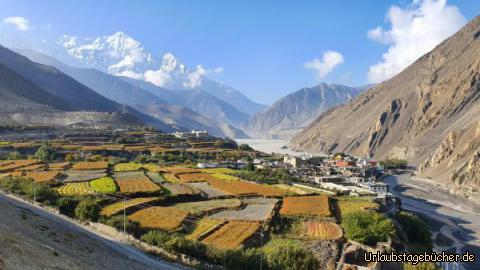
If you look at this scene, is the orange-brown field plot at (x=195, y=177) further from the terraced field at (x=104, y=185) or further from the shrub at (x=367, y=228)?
the shrub at (x=367, y=228)

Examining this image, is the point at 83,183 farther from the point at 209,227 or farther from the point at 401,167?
the point at 401,167

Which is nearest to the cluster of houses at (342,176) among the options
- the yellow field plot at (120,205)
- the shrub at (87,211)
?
the yellow field plot at (120,205)

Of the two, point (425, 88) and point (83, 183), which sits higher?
point (425, 88)

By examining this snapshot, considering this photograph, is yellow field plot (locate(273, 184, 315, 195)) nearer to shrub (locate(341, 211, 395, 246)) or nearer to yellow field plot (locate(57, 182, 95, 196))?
shrub (locate(341, 211, 395, 246))

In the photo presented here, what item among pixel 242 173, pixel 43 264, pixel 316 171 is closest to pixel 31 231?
pixel 43 264

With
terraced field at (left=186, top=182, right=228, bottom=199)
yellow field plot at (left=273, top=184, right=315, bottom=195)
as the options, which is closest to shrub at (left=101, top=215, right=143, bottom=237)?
terraced field at (left=186, top=182, right=228, bottom=199)
